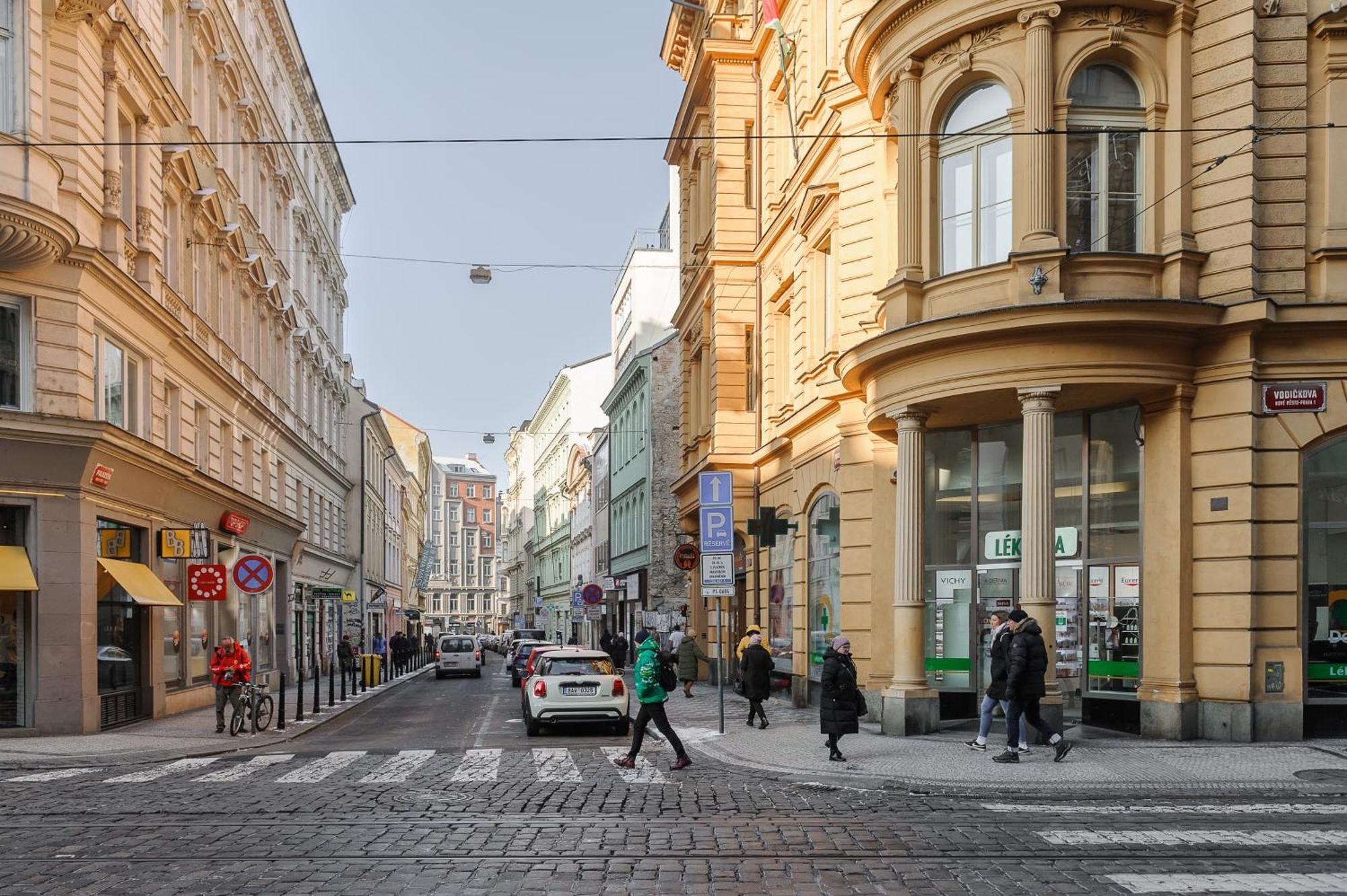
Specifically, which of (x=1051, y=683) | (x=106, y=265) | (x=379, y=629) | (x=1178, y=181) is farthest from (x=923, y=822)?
(x=379, y=629)

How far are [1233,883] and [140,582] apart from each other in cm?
1973

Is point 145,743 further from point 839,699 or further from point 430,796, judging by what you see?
point 839,699

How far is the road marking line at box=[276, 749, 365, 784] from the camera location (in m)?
14.7

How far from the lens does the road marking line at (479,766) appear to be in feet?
48.0

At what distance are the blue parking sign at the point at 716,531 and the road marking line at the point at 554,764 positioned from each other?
398 cm

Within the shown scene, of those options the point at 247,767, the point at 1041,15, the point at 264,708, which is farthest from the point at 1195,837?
the point at 264,708

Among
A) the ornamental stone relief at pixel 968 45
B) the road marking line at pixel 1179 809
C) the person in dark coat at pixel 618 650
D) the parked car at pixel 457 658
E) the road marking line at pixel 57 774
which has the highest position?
the ornamental stone relief at pixel 968 45

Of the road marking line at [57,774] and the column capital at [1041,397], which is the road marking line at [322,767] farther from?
the column capital at [1041,397]

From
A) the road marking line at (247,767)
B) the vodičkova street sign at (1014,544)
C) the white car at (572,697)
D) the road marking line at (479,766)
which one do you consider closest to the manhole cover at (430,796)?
the road marking line at (479,766)

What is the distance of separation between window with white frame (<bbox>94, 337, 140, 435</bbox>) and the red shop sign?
667 cm

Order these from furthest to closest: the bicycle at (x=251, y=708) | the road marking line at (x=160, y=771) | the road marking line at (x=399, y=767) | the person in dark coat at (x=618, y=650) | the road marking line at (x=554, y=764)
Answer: the person in dark coat at (x=618, y=650) < the bicycle at (x=251, y=708) < the road marking line at (x=160, y=771) < the road marking line at (x=554, y=764) < the road marking line at (x=399, y=767)

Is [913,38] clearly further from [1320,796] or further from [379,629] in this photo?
[379,629]

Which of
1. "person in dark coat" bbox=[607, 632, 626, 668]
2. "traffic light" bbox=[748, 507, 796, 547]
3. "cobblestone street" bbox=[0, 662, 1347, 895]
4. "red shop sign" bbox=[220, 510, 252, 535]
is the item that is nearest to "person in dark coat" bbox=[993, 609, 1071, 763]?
"cobblestone street" bbox=[0, 662, 1347, 895]

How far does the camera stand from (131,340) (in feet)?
77.9
